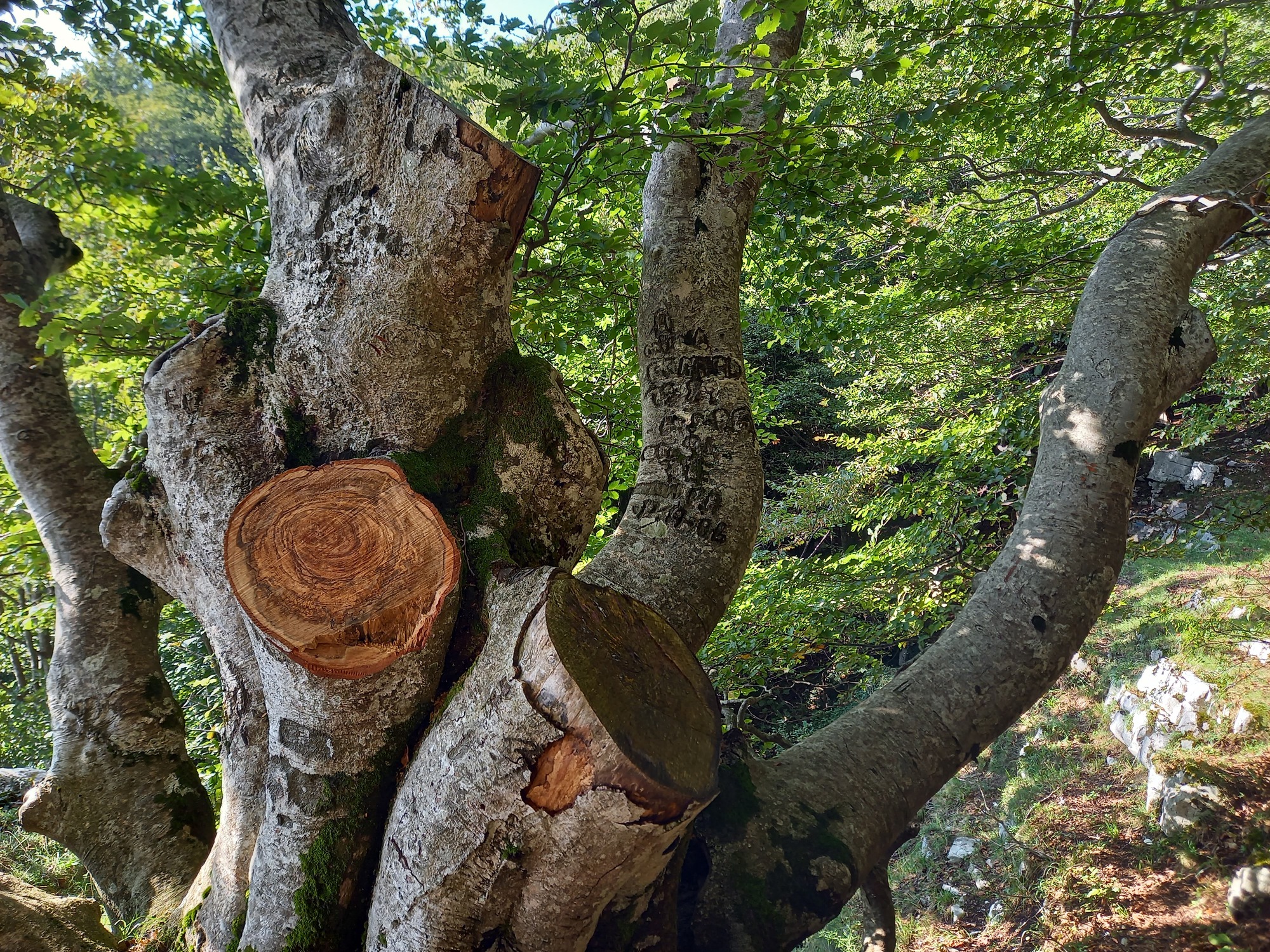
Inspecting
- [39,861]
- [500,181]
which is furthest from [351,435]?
[39,861]

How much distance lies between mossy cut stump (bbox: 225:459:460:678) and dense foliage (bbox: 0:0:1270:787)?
112 cm

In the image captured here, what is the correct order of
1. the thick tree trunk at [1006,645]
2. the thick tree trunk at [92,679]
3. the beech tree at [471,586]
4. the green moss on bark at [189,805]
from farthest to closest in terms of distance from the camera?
1. the green moss on bark at [189,805]
2. the thick tree trunk at [92,679]
3. the thick tree trunk at [1006,645]
4. the beech tree at [471,586]

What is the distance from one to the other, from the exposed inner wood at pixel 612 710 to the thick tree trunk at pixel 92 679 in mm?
2176

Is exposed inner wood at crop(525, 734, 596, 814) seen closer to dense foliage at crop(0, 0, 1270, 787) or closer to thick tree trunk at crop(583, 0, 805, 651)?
thick tree trunk at crop(583, 0, 805, 651)

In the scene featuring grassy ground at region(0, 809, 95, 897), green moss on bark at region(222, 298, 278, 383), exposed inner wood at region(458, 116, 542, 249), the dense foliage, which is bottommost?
grassy ground at region(0, 809, 95, 897)

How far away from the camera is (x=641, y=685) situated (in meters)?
1.26

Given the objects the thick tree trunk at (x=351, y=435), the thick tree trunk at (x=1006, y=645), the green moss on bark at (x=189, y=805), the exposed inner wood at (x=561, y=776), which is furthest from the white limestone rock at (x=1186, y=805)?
the green moss on bark at (x=189, y=805)

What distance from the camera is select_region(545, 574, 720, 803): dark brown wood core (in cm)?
115

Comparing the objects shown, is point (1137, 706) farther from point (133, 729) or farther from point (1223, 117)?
point (133, 729)

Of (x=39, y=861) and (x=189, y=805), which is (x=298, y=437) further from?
(x=39, y=861)

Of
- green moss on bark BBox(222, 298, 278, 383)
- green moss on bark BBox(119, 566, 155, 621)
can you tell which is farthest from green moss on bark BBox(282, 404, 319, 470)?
green moss on bark BBox(119, 566, 155, 621)

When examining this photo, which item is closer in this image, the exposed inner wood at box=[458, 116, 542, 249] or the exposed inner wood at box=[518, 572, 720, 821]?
the exposed inner wood at box=[518, 572, 720, 821]

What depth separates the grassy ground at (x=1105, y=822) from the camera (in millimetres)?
4449

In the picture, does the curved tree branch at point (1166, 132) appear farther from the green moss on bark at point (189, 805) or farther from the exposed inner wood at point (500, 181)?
the green moss on bark at point (189, 805)
